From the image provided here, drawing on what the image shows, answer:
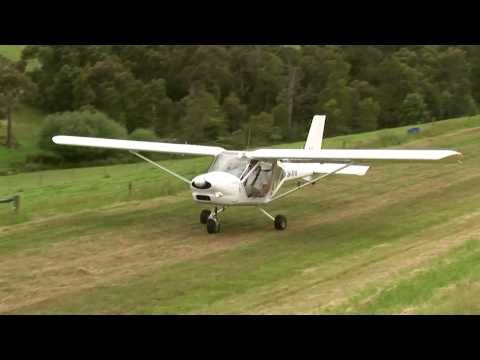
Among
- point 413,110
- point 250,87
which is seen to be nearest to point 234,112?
point 250,87

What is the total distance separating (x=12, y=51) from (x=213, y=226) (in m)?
78.2

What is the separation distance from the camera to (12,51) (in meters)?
92.1

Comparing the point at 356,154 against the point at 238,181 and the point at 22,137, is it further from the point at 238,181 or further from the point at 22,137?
the point at 22,137

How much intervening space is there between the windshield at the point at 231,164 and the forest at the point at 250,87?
49246 mm

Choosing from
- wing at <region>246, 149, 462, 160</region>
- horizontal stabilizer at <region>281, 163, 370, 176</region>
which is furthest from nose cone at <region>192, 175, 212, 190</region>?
horizontal stabilizer at <region>281, 163, 370, 176</region>

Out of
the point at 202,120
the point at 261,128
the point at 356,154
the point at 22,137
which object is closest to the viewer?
the point at 356,154

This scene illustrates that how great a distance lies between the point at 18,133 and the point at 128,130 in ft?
35.0

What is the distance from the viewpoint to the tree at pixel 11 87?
7238cm

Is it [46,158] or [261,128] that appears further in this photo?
[261,128]

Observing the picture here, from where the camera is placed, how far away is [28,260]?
17.3m

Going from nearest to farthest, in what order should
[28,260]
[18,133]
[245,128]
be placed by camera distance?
[28,260]
[18,133]
[245,128]

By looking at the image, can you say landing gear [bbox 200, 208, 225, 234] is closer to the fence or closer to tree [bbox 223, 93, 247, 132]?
the fence

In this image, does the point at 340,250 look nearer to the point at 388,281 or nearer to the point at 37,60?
the point at 388,281

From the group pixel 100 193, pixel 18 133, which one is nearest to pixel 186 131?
pixel 18 133
